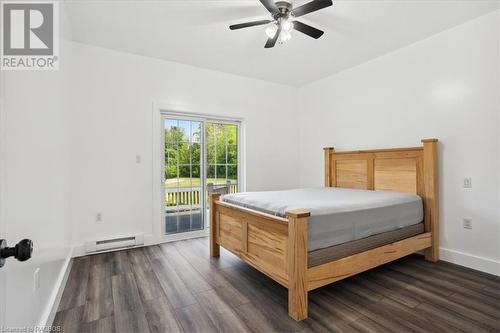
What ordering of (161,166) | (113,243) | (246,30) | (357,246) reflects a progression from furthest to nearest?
1. (161,166)
2. (113,243)
3. (246,30)
4. (357,246)

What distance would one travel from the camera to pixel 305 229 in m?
1.82

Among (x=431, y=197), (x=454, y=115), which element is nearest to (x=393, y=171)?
(x=431, y=197)

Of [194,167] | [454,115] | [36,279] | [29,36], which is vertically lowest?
[36,279]

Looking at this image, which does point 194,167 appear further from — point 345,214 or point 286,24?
point 345,214

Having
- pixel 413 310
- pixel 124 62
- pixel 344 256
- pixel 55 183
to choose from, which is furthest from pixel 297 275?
pixel 124 62

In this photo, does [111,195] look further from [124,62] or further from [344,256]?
[344,256]

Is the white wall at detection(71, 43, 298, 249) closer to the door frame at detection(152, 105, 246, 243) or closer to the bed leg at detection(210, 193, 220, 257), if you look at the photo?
the door frame at detection(152, 105, 246, 243)

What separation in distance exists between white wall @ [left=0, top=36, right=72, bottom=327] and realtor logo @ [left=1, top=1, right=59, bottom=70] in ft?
0.25

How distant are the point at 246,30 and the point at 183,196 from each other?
2.47 meters

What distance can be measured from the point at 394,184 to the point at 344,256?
5.58 feet

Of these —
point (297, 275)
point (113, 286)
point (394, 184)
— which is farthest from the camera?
point (394, 184)

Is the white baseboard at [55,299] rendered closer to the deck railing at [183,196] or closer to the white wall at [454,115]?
the deck railing at [183,196]

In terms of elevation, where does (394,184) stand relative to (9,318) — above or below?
above

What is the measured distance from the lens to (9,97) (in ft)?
4.02
